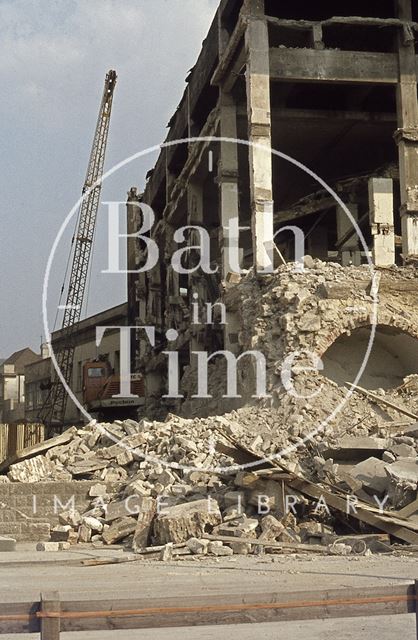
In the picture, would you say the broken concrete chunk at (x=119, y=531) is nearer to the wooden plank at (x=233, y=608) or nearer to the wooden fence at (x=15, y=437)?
the wooden plank at (x=233, y=608)

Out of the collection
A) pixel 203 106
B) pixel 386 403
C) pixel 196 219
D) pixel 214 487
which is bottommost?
pixel 214 487

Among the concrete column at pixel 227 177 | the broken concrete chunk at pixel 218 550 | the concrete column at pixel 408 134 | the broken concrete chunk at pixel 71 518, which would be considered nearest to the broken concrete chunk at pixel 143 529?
the broken concrete chunk at pixel 218 550

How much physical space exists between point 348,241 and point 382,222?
4844mm

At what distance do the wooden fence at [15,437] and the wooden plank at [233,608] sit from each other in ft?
53.9

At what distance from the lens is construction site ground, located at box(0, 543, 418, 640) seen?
6414 millimetres

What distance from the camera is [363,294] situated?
57.3 feet

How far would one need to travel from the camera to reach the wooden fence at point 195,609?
4.12 m

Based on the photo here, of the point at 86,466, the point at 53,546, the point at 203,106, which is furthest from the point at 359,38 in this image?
the point at 53,546

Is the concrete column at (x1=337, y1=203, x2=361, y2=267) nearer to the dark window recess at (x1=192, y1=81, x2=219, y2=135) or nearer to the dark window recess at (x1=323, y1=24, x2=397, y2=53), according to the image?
the dark window recess at (x1=323, y1=24, x2=397, y2=53)

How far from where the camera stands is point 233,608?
4250mm

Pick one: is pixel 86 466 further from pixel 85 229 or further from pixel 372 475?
pixel 85 229

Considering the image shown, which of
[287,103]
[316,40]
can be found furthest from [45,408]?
[316,40]

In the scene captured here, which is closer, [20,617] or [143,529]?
[20,617]

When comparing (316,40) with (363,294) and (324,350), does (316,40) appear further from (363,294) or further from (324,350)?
(324,350)
